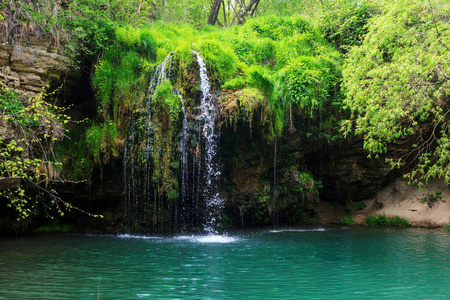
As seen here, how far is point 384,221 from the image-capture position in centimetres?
1504

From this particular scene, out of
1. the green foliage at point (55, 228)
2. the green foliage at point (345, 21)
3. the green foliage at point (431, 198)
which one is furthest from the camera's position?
the green foliage at point (345, 21)

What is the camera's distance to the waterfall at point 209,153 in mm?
12789

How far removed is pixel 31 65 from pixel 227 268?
28.9ft

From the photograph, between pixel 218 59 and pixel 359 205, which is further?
pixel 359 205

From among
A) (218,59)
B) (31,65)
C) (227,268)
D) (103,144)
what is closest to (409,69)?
(218,59)

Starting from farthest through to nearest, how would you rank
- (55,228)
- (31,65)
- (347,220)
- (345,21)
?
1. (345,21)
2. (347,220)
3. (55,228)
4. (31,65)

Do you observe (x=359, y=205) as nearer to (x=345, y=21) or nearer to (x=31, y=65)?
(x=345, y=21)

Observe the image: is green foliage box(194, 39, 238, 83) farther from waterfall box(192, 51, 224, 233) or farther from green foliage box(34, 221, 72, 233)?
green foliage box(34, 221, 72, 233)

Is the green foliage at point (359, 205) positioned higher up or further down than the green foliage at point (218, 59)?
further down

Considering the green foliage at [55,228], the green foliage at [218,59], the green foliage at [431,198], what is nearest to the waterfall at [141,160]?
the green foliage at [218,59]

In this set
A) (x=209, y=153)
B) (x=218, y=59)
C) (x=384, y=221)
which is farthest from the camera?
(x=384, y=221)

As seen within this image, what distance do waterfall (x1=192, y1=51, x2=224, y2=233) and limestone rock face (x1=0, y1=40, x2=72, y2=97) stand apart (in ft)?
15.2

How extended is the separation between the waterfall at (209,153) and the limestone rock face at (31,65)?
4.65 meters

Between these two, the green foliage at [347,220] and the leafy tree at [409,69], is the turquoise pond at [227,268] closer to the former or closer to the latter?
the leafy tree at [409,69]
